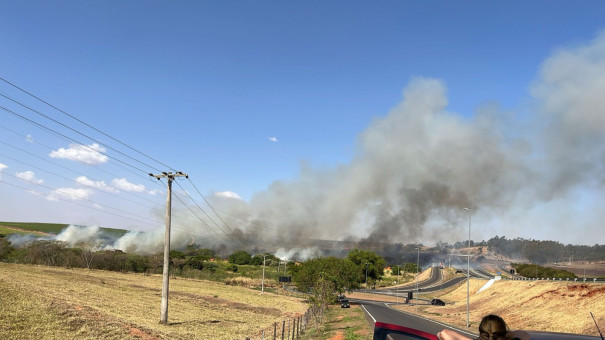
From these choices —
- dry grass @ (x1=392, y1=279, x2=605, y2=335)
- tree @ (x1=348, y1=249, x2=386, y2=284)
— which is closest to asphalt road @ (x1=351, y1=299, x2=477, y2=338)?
dry grass @ (x1=392, y1=279, x2=605, y2=335)

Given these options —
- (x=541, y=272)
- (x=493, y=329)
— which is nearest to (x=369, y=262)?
(x=541, y=272)

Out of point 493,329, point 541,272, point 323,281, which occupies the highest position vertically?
point 493,329

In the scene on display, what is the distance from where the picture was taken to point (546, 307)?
43281 mm

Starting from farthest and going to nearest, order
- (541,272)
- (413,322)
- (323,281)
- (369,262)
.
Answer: (369,262)
(541,272)
(413,322)
(323,281)

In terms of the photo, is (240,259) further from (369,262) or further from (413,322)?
(413,322)

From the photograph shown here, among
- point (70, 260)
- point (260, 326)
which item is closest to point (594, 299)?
point (260, 326)

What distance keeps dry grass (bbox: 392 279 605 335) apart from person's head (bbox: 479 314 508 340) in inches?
1351

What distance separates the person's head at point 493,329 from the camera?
356 cm

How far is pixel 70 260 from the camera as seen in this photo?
83812 millimetres

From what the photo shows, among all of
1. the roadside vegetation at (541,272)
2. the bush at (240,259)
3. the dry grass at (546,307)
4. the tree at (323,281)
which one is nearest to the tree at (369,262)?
the roadside vegetation at (541,272)

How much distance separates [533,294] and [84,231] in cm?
18204

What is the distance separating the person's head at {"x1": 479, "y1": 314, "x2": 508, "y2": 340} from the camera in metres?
3.56

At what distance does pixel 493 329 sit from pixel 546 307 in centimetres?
4777

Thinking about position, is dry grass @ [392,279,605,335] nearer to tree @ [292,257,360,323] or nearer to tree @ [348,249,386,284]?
tree @ [292,257,360,323]
